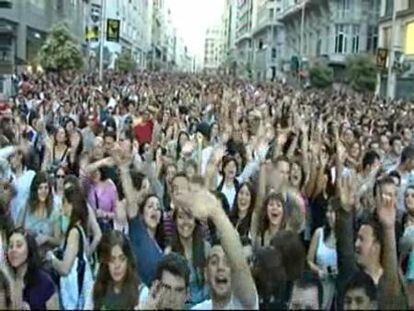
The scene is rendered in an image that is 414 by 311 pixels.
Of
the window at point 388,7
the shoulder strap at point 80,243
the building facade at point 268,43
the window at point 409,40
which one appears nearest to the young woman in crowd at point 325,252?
the shoulder strap at point 80,243

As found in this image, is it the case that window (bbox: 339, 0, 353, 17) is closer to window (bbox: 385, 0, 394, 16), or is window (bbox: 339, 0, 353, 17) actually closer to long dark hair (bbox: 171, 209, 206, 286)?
window (bbox: 385, 0, 394, 16)

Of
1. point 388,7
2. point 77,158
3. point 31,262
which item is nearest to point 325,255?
point 31,262

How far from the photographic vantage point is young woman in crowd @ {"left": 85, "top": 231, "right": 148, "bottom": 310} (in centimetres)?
475

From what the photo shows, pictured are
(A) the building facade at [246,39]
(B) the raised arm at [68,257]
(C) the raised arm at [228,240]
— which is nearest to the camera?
(C) the raised arm at [228,240]

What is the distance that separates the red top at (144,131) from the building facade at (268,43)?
3111 inches

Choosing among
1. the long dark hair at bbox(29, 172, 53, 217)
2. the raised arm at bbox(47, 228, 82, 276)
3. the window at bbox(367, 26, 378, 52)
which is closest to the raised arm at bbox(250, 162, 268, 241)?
the raised arm at bbox(47, 228, 82, 276)

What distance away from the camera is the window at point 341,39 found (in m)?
66.6

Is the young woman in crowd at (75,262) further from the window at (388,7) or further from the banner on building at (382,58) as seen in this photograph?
the window at (388,7)

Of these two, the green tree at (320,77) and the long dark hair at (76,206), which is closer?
the long dark hair at (76,206)

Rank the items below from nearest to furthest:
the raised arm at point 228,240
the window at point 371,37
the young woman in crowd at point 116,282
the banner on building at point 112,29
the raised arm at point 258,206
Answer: the raised arm at point 228,240 < the young woman in crowd at point 116,282 < the raised arm at point 258,206 < the banner on building at point 112,29 < the window at point 371,37

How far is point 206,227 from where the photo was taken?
20.8 ft

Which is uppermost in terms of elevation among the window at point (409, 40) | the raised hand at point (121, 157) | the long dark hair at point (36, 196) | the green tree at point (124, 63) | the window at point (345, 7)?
the window at point (345, 7)

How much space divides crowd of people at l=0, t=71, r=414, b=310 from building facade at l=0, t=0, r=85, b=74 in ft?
128

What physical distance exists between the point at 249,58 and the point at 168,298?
134059 millimetres
